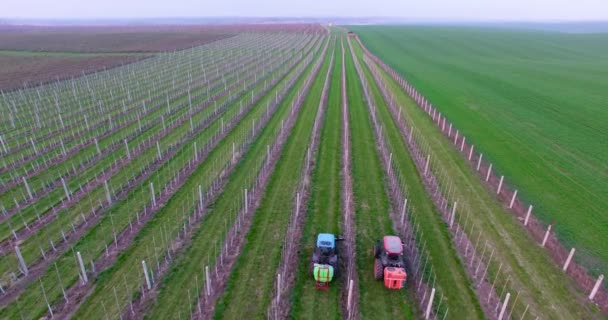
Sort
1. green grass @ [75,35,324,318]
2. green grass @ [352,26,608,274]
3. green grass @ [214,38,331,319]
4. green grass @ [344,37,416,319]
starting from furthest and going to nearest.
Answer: green grass @ [352,26,608,274]
green grass @ [344,37,416,319]
green grass @ [214,38,331,319]
green grass @ [75,35,324,318]

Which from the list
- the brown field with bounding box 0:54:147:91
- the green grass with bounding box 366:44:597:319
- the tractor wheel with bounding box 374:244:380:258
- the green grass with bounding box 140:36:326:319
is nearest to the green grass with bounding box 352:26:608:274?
the green grass with bounding box 366:44:597:319

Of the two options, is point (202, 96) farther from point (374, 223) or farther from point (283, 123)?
point (374, 223)

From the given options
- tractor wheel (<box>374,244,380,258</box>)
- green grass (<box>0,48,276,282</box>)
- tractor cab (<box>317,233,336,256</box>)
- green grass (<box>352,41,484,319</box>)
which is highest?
tractor cab (<box>317,233,336,256</box>)

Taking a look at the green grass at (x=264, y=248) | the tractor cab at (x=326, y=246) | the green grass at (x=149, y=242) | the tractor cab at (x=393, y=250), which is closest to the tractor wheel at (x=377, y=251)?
the tractor cab at (x=393, y=250)

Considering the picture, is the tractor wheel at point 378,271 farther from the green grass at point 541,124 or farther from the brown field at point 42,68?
the brown field at point 42,68

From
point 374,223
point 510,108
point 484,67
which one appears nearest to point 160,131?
point 374,223

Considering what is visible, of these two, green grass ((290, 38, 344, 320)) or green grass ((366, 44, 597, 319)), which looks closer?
green grass ((290, 38, 344, 320))

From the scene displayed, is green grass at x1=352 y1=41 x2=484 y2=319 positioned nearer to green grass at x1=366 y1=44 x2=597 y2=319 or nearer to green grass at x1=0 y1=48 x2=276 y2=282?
green grass at x1=366 y1=44 x2=597 y2=319
